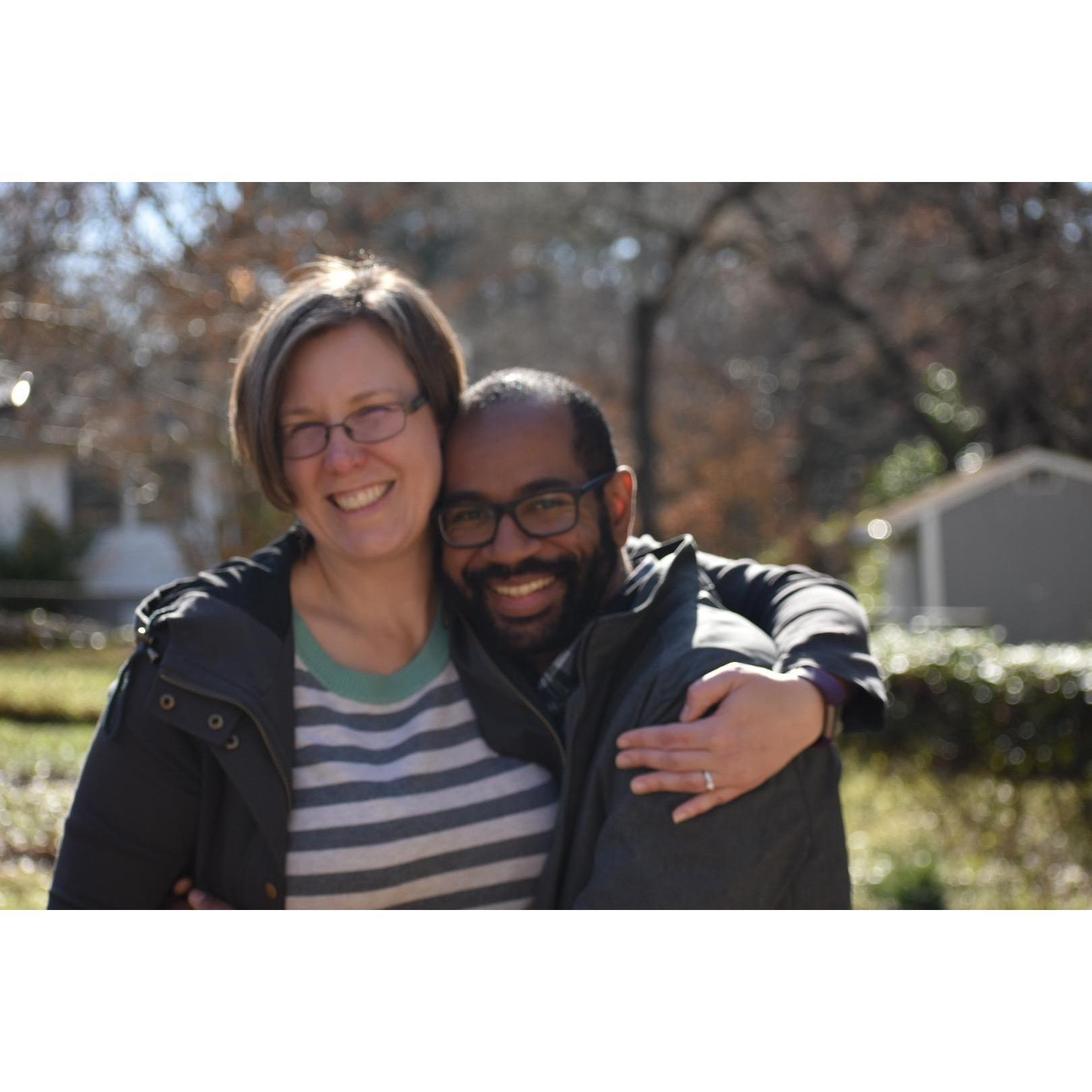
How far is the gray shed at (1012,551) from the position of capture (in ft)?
20.0

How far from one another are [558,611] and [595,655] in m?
0.12

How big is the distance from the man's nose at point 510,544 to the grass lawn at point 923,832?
8.49 ft

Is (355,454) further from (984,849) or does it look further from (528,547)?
(984,849)

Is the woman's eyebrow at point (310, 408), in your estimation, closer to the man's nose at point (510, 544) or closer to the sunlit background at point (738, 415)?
the man's nose at point (510, 544)

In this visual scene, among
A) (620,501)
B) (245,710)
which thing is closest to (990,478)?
(620,501)

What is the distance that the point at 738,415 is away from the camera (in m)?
17.5

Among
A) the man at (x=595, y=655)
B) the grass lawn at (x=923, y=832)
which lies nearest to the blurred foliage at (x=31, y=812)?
the grass lawn at (x=923, y=832)

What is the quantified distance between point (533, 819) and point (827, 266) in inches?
501

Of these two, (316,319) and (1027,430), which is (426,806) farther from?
(1027,430)

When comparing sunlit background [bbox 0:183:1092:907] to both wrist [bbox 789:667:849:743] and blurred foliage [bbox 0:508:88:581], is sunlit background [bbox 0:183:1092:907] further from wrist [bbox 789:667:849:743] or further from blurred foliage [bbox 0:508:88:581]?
wrist [bbox 789:667:849:743]

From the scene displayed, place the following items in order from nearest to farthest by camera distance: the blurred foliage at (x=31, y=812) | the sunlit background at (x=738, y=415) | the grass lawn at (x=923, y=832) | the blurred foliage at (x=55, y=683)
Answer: the blurred foliage at (x=31, y=812) → the grass lawn at (x=923, y=832) → the sunlit background at (x=738, y=415) → the blurred foliage at (x=55, y=683)

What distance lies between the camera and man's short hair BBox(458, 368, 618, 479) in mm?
2053

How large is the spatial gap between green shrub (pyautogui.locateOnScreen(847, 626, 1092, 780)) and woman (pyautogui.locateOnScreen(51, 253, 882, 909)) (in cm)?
367
